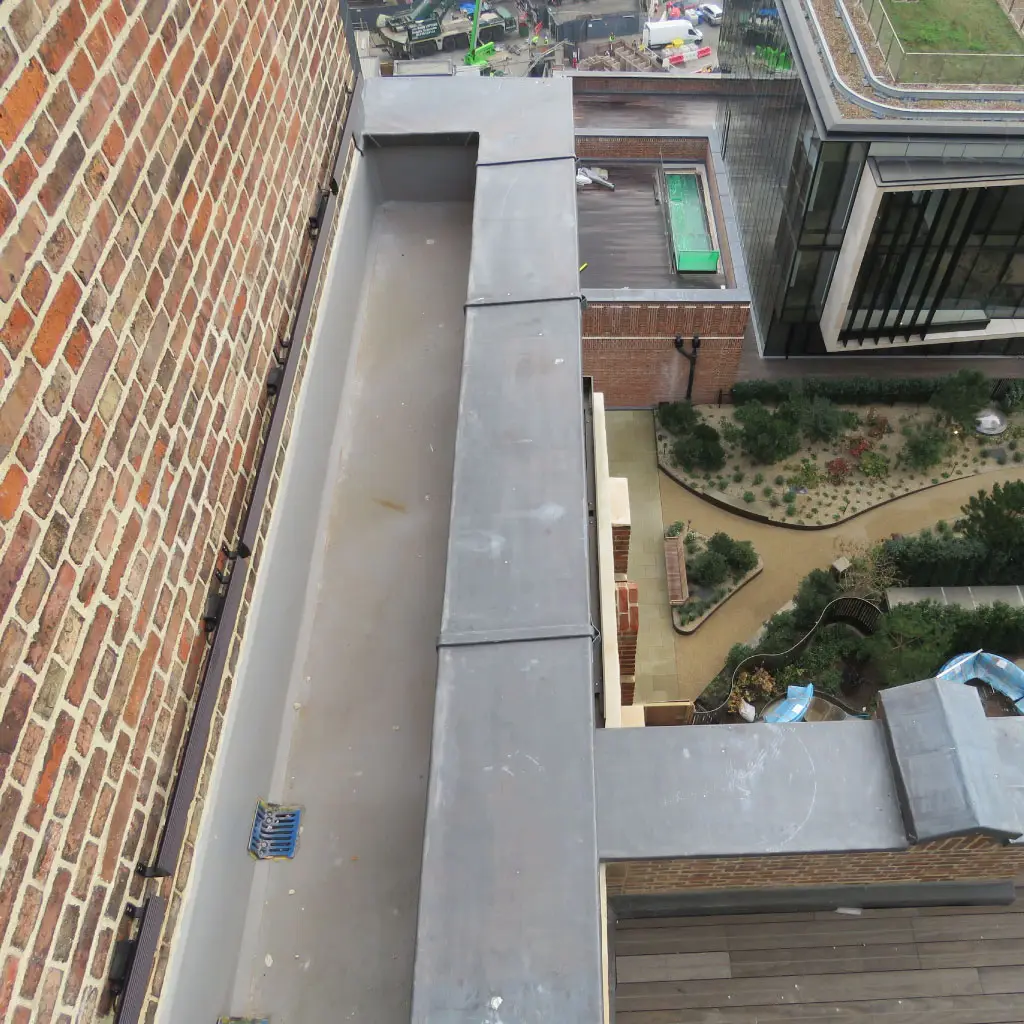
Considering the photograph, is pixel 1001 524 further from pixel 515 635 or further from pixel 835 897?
pixel 515 635

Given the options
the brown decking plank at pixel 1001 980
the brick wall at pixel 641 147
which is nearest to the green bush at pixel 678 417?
the brick wall at pixel 641 147

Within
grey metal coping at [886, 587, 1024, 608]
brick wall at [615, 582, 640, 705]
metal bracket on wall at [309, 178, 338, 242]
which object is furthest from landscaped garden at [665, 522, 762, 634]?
metal bracket on wall at [309, 178, 338, 242]

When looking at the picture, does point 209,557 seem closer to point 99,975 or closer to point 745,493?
point 99,975

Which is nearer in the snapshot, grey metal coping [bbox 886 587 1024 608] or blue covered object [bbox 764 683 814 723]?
blue covered object [bbox 764 683 814 723]

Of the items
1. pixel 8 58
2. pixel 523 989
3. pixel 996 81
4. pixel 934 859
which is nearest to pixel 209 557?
pixel 8 58

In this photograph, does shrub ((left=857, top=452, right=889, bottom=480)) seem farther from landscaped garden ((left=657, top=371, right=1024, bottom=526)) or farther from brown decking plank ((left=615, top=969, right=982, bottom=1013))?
brown decking plank ((left=615, top=969, right=982, bottom=1013))

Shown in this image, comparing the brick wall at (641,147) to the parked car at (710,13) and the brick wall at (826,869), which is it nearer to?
the brick wall at (826,869)
